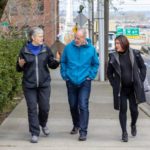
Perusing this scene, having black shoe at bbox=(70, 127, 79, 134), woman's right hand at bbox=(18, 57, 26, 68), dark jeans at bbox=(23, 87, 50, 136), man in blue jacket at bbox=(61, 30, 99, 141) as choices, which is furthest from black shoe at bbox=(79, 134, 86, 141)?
woman's right hand at bbox=(18, 57, 26, 68)

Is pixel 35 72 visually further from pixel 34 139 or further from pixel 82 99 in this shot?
pixel 34 139

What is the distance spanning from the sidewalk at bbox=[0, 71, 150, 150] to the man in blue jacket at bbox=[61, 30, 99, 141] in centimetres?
38

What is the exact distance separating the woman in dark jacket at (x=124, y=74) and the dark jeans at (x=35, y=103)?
1.05 m

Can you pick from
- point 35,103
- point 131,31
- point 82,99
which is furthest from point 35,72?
point 131,31

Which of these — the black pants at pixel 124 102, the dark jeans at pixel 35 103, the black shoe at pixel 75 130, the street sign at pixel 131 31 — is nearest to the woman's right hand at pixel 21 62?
the dark jeans at pixel 35 103

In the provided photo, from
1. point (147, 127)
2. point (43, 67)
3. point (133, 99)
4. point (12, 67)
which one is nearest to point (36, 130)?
point (43, 67)

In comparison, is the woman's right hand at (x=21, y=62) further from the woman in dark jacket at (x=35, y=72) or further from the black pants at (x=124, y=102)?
the black pants at (x=124, y=102)

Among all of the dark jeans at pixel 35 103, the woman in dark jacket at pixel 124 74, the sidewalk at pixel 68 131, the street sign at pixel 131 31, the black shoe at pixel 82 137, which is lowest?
the street sign at pixel 131 31

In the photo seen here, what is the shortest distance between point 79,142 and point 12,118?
9.31 feet

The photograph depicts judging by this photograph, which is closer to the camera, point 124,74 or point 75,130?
point 124,74

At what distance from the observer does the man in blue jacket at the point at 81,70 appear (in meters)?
8.38

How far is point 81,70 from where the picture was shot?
8.38 meters

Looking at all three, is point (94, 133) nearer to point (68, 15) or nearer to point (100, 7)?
point (100, 7)

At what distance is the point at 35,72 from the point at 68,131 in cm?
147
